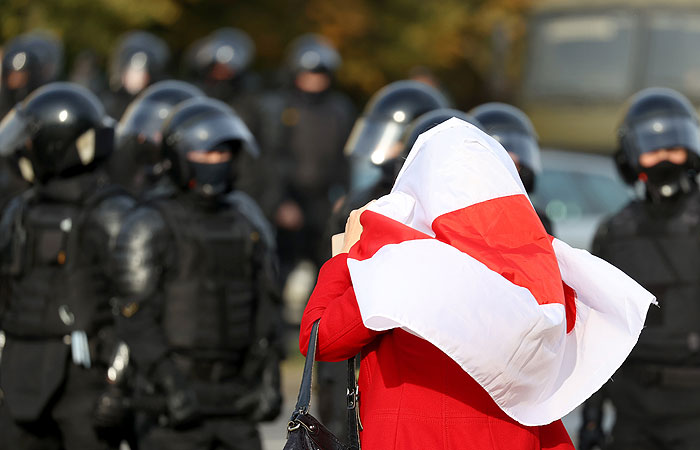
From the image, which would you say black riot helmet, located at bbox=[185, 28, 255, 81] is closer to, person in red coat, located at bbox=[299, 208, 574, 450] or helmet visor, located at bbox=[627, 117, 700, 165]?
helmet visor, located at bbox=[627, 117, 700, 165]

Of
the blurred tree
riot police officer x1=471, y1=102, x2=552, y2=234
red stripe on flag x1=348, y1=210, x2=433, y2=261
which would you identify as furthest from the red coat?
the blurred tree

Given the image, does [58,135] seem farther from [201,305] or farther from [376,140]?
[376,140]

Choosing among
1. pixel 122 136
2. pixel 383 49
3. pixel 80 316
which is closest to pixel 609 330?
pixel 80 316

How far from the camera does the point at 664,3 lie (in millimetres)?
17203

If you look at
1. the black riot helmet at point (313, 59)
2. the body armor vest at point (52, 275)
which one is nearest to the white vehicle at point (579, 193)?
the black riot helmet at point (313, 59)

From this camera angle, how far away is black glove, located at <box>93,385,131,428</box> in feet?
19.5

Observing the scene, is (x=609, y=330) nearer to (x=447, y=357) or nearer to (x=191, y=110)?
(x=447, y=357)

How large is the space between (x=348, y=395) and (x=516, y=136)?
3047 mm

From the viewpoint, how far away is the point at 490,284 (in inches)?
142

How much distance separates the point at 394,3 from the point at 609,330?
20380 mm

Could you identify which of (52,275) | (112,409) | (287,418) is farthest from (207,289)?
(287,418)

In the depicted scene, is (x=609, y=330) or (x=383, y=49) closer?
(x=609, y=330)

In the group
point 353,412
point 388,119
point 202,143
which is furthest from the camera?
point 388,119

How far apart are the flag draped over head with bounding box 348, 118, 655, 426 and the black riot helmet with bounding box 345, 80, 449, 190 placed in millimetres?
2901
